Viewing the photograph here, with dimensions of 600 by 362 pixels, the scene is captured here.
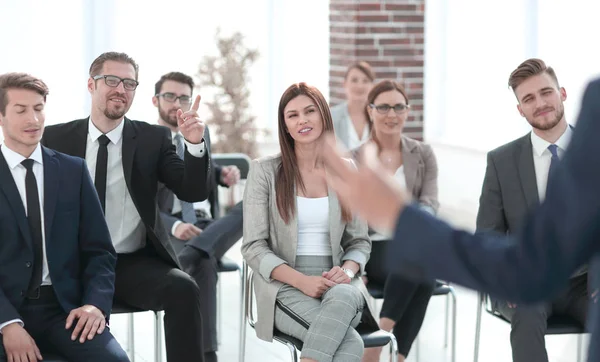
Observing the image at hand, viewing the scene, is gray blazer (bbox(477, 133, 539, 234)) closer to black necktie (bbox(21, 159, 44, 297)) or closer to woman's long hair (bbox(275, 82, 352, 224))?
woman's long hair (bbox(275, 82, 352, 224))

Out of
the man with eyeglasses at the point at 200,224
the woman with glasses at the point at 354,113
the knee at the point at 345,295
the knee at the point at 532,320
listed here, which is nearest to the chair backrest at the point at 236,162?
the man with eyeglasses at the point at 200,224

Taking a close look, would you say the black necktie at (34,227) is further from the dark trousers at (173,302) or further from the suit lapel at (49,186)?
the dark trousers at (173,302)

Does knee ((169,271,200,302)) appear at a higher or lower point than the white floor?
higher

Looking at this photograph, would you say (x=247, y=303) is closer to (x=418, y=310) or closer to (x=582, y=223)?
(x=418, y=310)

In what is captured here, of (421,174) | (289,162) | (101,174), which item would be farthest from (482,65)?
(101,174)

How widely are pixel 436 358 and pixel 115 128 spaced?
6.84ft

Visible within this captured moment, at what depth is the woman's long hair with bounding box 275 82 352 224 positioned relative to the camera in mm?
3486

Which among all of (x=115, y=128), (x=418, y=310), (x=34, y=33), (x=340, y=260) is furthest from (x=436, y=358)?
(x=34, y=33)

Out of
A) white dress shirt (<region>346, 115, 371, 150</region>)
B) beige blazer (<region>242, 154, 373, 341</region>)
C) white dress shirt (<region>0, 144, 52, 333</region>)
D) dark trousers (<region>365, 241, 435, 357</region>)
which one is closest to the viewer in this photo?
white dress shirt (<region>0, 144, 52, 333</region>)

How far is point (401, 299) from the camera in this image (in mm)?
4023

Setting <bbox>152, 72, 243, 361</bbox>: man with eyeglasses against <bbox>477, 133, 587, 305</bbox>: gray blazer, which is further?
<bbox>152, 72, 243, 361</bbox>: man with eyeglasses

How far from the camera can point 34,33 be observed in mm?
7707

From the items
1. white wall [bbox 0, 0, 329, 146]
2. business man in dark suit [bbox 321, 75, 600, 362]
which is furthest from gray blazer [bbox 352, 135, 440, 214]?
white wall [bbox 0, 0, 329, 146]

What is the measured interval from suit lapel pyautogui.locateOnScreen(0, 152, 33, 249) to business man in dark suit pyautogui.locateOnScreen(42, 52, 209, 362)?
1.93 ft
